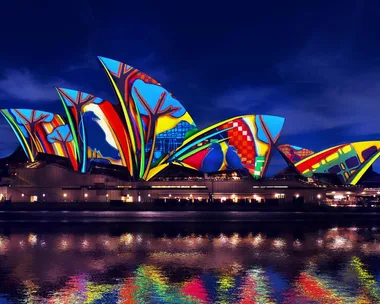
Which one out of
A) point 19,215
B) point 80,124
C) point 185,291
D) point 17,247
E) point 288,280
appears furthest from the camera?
point 80,124

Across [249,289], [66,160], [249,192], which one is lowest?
[249,289]

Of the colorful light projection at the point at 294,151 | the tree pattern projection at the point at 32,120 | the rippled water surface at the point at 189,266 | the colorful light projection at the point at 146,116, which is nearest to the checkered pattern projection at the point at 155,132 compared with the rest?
the colorful light projection at the point at 146,116

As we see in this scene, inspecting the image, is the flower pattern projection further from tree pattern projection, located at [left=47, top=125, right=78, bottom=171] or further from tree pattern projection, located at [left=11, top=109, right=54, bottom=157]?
tree pattern projection, located at [left=11, top=109, right=54, bottom=157]

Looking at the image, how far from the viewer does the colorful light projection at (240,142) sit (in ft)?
193

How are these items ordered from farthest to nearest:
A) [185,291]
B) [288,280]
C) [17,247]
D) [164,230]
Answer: [164,230]
[17,247]
[288,280]
[185,291]

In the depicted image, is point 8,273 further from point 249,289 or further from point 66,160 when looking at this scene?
point 66,160

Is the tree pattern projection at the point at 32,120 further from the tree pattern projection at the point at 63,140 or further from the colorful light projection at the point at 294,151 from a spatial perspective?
the colorful light projection at the point at 294,151

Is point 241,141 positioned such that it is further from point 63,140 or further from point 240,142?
point 63,140

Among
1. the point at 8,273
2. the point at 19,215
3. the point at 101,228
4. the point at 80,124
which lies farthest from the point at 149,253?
the point at 80,124

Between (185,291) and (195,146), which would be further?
(195,146)

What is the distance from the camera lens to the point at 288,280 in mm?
14516

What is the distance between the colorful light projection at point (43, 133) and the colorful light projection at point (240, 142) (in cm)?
1675

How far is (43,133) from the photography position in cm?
7050

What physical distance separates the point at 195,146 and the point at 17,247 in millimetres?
39656
